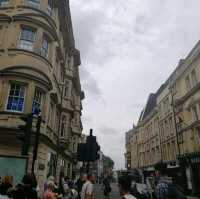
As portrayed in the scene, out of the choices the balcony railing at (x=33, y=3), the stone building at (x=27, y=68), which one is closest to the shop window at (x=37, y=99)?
the stone building at (x=27, y=68)

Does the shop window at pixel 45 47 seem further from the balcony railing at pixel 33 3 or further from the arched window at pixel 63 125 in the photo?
the arched window at pixel 63 125

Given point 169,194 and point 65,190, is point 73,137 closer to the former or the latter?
point 65,190

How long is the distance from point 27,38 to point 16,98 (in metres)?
4.55

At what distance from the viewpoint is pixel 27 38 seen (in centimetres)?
1673

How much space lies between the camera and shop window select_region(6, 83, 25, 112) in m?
14.9

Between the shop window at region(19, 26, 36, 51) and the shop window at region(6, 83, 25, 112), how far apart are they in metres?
2.97

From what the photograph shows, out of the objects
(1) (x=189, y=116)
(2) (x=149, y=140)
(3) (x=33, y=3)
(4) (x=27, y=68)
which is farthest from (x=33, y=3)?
(2) (x=149, y=140)

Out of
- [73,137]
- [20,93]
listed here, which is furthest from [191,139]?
[20,93]

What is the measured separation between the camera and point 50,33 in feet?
58.7

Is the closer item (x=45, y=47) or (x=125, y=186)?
(x=125, y=186)

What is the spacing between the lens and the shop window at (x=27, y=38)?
16547 millimetres

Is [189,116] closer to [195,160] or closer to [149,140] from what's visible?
[195,160]

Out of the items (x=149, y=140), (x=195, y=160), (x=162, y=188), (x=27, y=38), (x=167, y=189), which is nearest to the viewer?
(x=167, y=189)

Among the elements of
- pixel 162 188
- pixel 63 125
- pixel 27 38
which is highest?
pixel 27 38
